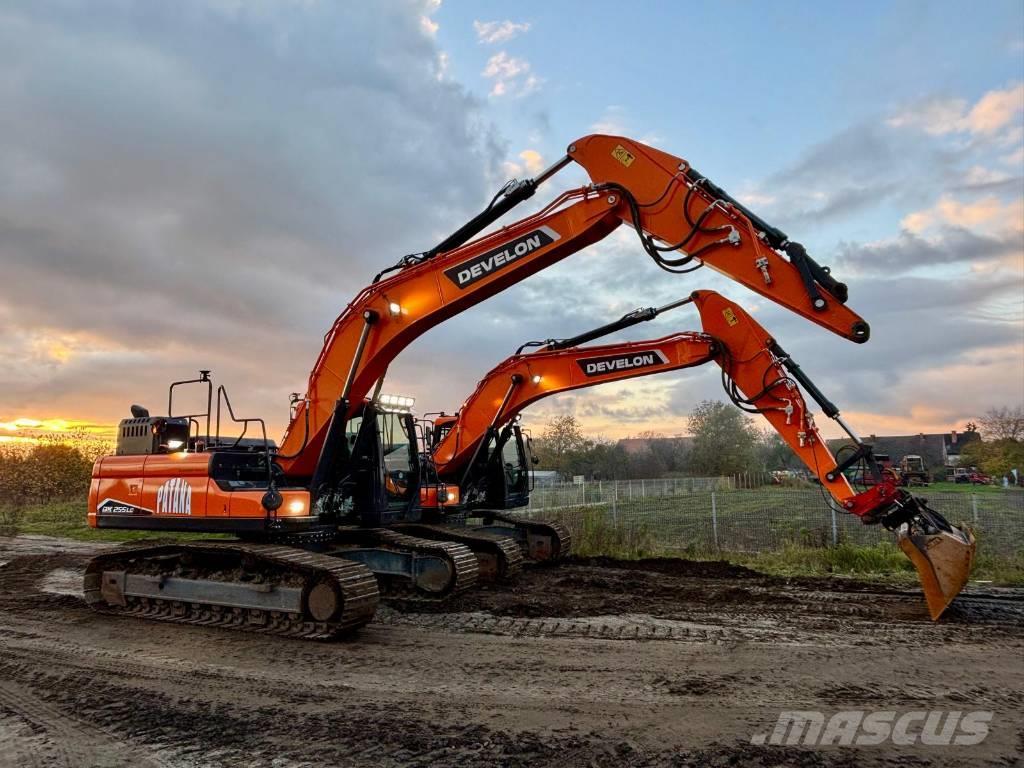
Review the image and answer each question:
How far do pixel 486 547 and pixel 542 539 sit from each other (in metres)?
2.66

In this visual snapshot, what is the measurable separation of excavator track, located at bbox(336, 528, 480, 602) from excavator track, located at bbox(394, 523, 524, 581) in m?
0.90

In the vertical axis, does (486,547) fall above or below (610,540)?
above

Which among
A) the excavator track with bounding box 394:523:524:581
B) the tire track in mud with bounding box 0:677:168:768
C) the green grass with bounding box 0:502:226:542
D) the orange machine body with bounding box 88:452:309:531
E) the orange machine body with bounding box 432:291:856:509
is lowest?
the tire track in mud with bounding box 0:677:168:768

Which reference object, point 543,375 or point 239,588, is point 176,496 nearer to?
point 239,588

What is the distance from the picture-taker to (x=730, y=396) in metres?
10.2

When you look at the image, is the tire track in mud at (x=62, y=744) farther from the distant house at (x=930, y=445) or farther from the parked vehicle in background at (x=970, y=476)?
the distant house at (x=930, y=445)

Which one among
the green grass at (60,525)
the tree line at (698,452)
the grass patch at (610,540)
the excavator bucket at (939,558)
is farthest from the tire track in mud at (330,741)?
the tree line at (698,452)

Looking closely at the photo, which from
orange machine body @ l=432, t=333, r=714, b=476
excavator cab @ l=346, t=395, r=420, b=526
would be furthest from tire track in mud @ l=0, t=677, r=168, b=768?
orange machine body @ l=432, t=333, r=714, b=476

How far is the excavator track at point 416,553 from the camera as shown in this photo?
28.3ft

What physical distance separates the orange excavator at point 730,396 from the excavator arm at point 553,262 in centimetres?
236

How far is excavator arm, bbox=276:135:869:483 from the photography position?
7.42 m


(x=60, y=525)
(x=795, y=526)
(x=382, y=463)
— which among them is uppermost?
(x=382, y=463)

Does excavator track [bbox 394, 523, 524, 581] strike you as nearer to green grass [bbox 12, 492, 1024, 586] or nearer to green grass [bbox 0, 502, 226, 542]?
green grass [bbox 12, 492, 1024, 586]

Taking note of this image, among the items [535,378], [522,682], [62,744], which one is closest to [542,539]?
[535,378]
